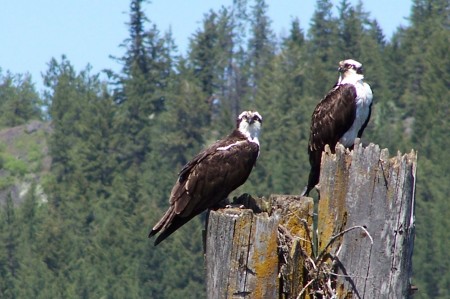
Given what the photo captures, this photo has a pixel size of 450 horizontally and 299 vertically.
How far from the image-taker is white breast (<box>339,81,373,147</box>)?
1195 cm

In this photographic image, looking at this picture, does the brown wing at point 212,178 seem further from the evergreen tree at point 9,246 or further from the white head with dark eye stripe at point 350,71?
the evergreen tree at point 9,246

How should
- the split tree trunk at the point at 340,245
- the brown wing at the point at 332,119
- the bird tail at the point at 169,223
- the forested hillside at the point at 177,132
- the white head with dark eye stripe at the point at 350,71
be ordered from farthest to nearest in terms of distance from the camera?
the forested hillside at the point at 177,132 < the white head with dark eye stripe at the point at 350,71 < the brown wing at the point at 332,119 < the bird tail at the point at 169,223 < the split tree trunk at the point at 340,245

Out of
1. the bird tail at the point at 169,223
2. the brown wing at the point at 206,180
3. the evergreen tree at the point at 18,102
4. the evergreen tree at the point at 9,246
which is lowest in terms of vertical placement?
the bird tail at the point at 169,223

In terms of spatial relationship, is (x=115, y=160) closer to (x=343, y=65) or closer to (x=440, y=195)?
(x=440, y=195)

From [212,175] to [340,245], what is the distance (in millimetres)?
2555

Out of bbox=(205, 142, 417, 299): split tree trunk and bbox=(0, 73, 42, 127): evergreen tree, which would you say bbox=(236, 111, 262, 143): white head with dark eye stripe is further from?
bbox=(0, 73, 42, 127): evergreen tree

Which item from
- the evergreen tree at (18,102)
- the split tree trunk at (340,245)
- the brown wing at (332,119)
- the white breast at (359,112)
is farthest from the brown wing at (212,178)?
the evergreen tree at (18,102)

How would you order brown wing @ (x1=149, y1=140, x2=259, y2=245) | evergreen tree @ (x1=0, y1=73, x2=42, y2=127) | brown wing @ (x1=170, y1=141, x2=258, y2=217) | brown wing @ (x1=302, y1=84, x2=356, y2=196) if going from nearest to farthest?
brown wing @ (x1=149, y1=140, x2=259, y2=245) → brown wing @ (x1=170, y1=141, x2=258, y2=217) → brown wing @ (x1=302, y1=84, x2=356, y2=196) → evergreen tree @ (x1=0, y1=73, x2=42, y2=127)

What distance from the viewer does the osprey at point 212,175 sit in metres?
10.0

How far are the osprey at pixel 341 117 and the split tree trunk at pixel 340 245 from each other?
3698 mm

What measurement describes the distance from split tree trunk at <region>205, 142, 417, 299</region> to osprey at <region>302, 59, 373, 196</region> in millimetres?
3698

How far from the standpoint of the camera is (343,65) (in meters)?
12.5

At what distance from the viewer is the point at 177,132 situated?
88375mm

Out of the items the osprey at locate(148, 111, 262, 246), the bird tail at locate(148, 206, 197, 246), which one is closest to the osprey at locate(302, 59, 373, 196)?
the osprey at locate(148, 111, 262, 246)
